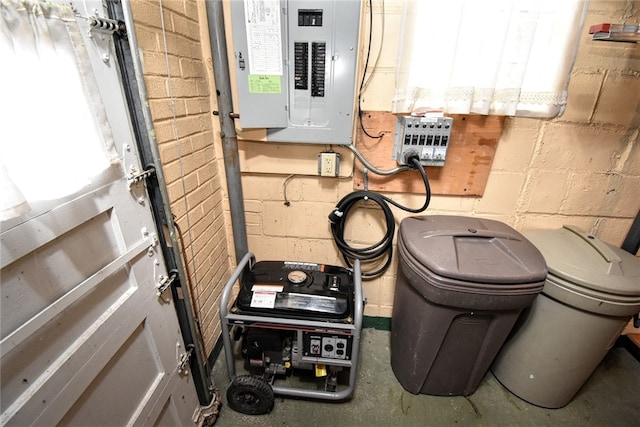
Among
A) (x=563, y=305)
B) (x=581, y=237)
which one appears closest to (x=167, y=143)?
(x=563, y=305)

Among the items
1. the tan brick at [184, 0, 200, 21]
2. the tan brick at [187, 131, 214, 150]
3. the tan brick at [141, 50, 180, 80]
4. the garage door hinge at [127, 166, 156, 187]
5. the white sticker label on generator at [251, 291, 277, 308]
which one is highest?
the tan brick at [184, 0, 200, 21]

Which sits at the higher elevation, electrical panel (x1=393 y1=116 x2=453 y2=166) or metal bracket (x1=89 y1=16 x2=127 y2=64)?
metal bracket (x1=89 y1=16 x2=127 y2=64)

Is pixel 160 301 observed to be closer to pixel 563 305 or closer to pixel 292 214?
pixel 292 214

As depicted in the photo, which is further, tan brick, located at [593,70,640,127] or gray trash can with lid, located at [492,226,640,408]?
tan brick, located at [593,70,640,127]

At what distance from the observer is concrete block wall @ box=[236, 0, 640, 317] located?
50.9 inches

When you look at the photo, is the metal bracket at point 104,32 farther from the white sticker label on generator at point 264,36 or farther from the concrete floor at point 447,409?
the concrete floor at point 447,409

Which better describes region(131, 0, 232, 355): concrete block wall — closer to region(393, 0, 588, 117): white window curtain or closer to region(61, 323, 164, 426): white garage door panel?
region(61, 323, 164, 426): white garage door panel

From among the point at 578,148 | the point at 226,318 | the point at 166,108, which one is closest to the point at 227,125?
the point at 166,108

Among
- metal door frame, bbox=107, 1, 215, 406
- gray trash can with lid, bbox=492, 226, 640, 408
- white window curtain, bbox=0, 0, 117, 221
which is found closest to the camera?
white window curtain, bbox=0, 0, 117, 221

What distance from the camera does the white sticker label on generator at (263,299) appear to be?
4.28 feet

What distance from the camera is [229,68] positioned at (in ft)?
4.48

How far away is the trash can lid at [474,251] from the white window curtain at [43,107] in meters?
1.18

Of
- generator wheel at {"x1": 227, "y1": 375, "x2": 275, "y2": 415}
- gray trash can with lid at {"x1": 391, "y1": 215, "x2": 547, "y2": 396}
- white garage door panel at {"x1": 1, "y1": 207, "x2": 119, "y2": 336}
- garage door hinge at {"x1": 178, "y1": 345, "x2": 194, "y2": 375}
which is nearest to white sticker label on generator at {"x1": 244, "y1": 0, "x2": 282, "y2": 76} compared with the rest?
white garage door panel at {"x1": 1, "y1": 207, "x2": 119, "y2": 336}

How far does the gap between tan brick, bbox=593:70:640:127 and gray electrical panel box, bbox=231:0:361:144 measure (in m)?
1.15
